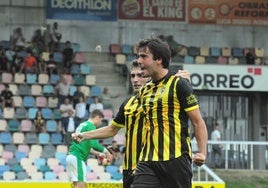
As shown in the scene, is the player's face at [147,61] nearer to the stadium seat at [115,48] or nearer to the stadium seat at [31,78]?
the stadium seat at [31,78]

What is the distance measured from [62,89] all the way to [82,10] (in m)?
4.46

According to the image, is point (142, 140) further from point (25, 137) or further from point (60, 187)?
point (25, 137)

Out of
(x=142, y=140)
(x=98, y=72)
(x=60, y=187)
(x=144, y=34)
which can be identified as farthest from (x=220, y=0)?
(x=142, y=140)

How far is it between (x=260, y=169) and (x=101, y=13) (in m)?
8.76

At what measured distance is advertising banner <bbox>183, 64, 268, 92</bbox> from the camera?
26.5 meters

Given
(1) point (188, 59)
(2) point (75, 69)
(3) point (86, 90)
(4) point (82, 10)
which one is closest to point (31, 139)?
(3) point (86, 90)

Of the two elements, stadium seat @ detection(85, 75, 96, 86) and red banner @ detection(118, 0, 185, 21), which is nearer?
stadium seat @ detection(85, 75, 96, 86)

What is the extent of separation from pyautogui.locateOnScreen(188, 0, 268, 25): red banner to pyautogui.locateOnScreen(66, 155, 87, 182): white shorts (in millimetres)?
14785

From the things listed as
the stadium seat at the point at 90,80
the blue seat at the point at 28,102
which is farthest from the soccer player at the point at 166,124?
the stadium seat at the point at 90,80

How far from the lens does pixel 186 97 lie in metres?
6.90

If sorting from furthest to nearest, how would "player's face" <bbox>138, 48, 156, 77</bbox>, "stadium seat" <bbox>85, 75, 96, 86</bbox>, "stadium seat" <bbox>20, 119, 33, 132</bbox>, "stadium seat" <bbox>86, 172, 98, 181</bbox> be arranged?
"stadium seat" <bbox>85, 75, 96, 86</bbox> < "stadium seat" <bbox>20, 119, 33, 132</bbox> < "stadium seat" <bbox>86, 172, 98, 181</bbox> < "player's face" <bbox>138, 48, 156, 77</bbox>

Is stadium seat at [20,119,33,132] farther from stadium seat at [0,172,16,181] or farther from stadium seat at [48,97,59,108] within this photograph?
stadium seat at [0,172,16,181]

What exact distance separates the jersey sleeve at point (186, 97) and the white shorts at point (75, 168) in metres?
7.65

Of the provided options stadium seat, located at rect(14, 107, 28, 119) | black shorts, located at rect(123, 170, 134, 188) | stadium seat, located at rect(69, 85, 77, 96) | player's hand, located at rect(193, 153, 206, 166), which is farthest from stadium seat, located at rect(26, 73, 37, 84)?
player's hand, located at rect(193, 153, 206, 166)
